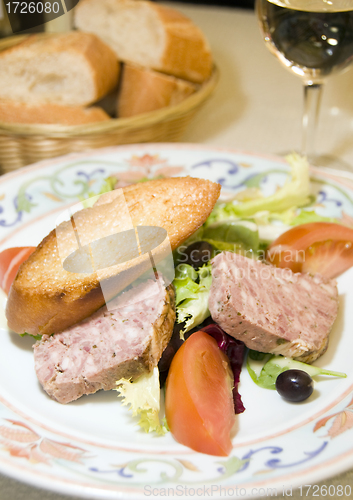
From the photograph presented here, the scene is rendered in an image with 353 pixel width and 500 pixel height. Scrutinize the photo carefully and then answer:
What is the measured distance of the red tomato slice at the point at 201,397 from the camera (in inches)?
55.5

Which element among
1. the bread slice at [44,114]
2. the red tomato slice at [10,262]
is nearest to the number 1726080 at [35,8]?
the bread slice at [44,114]

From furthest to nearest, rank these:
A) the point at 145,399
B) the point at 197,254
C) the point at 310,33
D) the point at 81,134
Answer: the point at 81,134, the point at 310,33, the point at 197,254, the point at 145,399

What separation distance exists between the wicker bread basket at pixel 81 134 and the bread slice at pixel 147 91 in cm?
34

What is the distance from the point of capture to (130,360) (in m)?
1.59

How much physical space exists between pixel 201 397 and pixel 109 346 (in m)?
0.36

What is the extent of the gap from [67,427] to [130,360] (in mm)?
280

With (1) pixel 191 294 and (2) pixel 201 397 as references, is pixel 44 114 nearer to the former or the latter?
(1) pixel 191 294

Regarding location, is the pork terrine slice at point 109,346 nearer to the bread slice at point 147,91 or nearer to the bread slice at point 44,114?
the bread slice at point 44,114

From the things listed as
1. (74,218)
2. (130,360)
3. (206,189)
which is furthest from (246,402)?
(74,218)

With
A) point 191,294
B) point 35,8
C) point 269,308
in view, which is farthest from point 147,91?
point 269,308

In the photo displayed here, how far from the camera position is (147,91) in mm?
3391

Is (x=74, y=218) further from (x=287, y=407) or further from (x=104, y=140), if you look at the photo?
(x=104, y=140)

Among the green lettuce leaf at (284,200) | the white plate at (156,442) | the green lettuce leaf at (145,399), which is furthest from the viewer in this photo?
the green lettuce leaf at (284,200)

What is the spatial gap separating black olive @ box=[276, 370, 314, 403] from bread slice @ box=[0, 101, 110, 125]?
2211 mm
